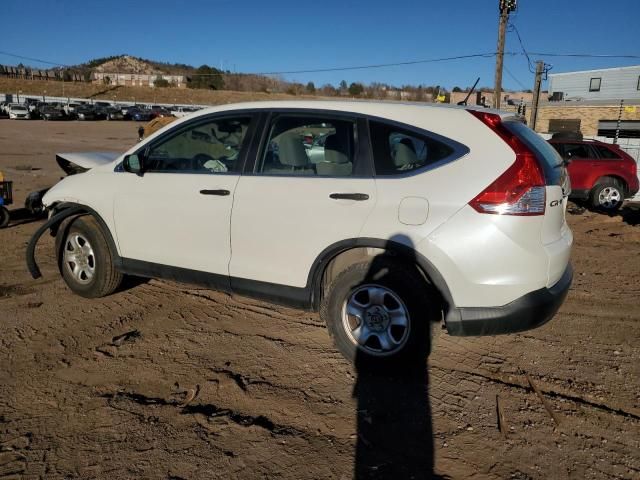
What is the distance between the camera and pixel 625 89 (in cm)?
4522

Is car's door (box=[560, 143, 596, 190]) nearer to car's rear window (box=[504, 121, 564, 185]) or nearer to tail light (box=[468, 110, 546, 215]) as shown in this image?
car's rear window (box=[504, 121, 564, 185])

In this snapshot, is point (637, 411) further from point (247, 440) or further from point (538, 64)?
point (538, 64)

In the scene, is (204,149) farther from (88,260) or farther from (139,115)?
(139,115)

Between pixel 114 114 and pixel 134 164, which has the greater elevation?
pixel 114 114

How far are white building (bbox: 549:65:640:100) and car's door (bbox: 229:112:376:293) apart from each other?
46162 millimetres

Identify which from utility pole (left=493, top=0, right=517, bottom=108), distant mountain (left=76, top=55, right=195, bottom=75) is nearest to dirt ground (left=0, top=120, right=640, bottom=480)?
utility pole (left=493, top=0, right=517, bottom=108)

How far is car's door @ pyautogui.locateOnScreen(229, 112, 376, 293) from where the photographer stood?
3.34 m

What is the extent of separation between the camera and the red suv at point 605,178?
11.7 metres

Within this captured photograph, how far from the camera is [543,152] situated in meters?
3.29

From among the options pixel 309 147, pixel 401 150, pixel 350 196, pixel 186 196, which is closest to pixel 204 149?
pixel 186 196

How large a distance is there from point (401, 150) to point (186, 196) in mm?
1698

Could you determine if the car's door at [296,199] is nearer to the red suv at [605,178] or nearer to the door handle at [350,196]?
the door handle at [350,196]

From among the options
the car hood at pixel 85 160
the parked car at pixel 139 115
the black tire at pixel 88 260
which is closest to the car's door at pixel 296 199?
the black tire at pixel 88 260

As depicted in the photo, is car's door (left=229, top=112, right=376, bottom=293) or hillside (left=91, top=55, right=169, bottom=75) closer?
car's door (left=229, top=112, right=376, bottom=293)
